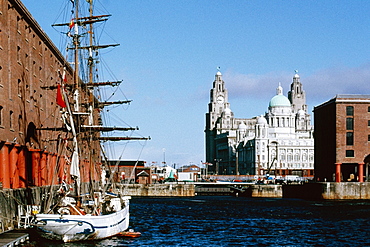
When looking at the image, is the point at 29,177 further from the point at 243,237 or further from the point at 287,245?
the point at 287,245

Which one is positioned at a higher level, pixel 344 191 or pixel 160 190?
pixel 344 191

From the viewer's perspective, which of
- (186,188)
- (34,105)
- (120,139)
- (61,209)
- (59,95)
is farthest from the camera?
(186,188)

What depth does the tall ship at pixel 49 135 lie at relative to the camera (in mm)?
45906

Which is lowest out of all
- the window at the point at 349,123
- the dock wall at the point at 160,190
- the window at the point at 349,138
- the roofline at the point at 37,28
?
the dock wall at the point at 160,190

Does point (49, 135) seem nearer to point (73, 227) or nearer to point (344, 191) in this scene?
point (73, 227)

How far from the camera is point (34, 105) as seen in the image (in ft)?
234

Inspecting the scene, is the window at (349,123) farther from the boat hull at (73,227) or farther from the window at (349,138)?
the boat hull at (73,227)

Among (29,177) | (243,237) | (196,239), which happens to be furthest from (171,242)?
(29,177)

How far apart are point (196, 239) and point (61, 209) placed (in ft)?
40.1

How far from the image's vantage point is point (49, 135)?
79750mm

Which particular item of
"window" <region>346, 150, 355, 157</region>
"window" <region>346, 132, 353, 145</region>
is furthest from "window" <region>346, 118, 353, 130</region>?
"window" <region>346, 150, 355, 157</region>

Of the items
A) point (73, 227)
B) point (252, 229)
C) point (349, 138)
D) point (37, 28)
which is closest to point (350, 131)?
point (349, 138)

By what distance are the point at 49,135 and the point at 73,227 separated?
1453 inches

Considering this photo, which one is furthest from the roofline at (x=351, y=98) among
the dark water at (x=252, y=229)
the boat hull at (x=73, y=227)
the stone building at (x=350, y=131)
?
the boat hull at (x=73, y=227)
